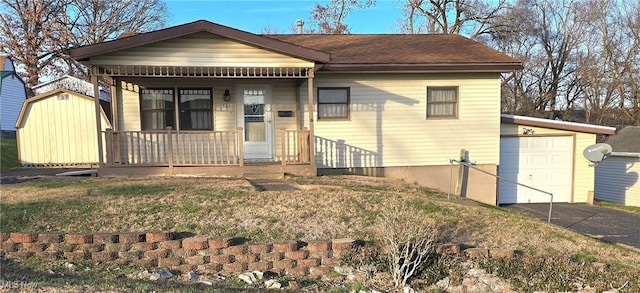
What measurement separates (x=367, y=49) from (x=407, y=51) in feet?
3.64

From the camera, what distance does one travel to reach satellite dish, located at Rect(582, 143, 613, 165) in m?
10.9

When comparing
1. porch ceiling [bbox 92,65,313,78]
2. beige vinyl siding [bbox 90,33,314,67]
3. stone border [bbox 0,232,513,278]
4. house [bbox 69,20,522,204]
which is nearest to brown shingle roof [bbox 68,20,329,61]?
beige vinyl siding [bbox 90,33,314,67]

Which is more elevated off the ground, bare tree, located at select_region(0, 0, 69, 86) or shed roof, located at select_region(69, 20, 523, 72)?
bare tree, located at select_region(0, 0, 69, 86)

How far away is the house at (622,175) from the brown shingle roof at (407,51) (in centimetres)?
872

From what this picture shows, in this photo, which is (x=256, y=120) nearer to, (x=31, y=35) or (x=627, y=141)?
(x=627, y=141)

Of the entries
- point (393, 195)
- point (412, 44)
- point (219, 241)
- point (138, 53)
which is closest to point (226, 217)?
point (219, 241)

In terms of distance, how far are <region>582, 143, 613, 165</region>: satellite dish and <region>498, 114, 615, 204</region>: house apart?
14.0 inches

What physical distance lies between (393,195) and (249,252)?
10.4 ft

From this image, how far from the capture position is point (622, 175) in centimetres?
1600

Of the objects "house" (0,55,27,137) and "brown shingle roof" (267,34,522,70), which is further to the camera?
"house" (0,55,27,137)

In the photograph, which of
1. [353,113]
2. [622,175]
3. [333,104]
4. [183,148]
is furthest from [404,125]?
[622,175]

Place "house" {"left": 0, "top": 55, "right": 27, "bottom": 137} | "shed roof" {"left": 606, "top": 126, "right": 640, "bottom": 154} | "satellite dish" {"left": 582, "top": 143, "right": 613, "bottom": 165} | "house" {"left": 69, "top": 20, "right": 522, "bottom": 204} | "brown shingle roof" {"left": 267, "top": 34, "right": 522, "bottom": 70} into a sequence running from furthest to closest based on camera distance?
1. "house" {"left": 0, "top": 55, "right": 27, "bottom": 137}
2. "shed roof" {"left": 606, "top": 126, "right": 640, "bottom": 154}
3. "satellite dish" {"left": 582, "top": 143, "right": 613, "bottom": 165}
4. "brown shingle roof" {"left": 267, "top": 34, "right": 522, "bottom": 70}
5. "house" {"left": 69, "top": 20, "right": 522, "bottom": 204}

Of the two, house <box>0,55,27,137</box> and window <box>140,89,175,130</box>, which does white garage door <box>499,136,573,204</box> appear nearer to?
window <box>140,89,175,130</box>

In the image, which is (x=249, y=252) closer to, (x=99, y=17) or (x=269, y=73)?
(x=269, y=73)
